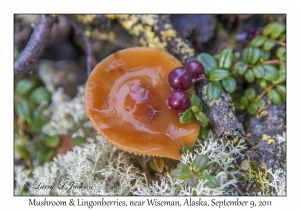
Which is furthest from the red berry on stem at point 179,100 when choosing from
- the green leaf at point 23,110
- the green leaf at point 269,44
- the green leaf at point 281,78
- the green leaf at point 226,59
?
the green leaf at point 23,110

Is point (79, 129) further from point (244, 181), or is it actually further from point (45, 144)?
point (244, 181)

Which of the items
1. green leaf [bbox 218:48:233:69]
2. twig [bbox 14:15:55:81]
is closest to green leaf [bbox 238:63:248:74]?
green leaf [bbox 218:48:233:69]

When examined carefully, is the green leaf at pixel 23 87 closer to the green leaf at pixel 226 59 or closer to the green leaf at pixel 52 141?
the green leaf at pixel 52 141

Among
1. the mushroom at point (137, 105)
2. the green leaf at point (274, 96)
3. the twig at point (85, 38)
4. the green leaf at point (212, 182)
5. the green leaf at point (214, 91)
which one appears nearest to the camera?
the green leaf at point (212, 182)

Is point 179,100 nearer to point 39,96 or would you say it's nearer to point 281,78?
point 281,78

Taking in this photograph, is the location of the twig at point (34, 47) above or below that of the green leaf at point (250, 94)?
above
